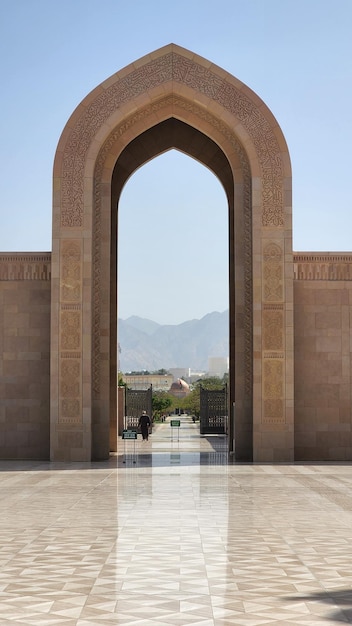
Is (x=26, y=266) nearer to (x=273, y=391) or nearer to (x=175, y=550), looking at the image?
(x=273, y=391)

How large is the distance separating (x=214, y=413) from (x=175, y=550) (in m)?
20.5

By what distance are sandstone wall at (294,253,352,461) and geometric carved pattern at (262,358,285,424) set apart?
0.69m

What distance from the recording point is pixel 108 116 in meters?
15.3

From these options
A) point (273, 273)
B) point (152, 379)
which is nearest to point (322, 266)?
point (273, 273)

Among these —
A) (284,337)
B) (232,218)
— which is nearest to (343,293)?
(284,337)

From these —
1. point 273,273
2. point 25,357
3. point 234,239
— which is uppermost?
point 234,239

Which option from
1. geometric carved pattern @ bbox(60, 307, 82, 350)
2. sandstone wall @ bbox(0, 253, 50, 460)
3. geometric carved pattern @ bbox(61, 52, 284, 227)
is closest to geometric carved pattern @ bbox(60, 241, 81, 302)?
geometric carved pattern @ bbox(60, 307, 82, 350)

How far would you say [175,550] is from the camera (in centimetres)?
611

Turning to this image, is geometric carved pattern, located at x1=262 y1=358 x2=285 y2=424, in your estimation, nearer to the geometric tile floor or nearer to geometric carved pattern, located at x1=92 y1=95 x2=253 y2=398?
geometric carved pattern, located at x1=92 y1=95 x2=253 y2=398

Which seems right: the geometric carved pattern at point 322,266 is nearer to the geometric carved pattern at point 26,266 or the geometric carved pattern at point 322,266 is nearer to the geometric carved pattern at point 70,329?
the geometric carved pattern at point 70,329

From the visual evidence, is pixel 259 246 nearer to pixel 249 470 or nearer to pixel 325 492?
pixel 249 470

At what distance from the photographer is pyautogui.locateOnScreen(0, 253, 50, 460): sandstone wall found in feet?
50.1

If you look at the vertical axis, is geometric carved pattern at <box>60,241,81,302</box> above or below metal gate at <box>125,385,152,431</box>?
above

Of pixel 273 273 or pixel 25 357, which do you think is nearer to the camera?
pixel 273 273
